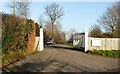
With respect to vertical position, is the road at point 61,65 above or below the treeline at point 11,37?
below

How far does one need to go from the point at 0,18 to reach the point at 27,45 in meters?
7.40

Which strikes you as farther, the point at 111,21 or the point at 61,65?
the point at 111,21

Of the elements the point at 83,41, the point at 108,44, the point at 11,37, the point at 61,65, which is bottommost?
the point at 61,65

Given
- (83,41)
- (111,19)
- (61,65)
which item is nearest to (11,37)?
(61,65)

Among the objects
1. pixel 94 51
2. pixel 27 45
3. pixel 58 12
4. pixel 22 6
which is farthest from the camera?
pixel 58 12

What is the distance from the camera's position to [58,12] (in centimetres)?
7225

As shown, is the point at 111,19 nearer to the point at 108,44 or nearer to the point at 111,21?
the point at 111,21

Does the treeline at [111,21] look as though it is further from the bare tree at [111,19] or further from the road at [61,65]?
the road at [61,65]

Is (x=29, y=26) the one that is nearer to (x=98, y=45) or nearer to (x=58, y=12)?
(x=98, y=45)

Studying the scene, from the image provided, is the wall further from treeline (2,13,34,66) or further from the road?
treeline (2,13,34,66)

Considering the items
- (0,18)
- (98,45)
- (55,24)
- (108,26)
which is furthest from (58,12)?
(0,18)

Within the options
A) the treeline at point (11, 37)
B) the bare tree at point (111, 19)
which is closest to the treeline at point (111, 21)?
the bare tree at point (111, 19)

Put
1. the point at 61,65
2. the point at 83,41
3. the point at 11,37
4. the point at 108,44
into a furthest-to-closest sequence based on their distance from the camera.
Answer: the point at 83,41 < the point at 108,44 < the point at 11,37 < the point at 61,65

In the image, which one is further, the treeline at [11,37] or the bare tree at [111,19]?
the bare tree at [111,19]
